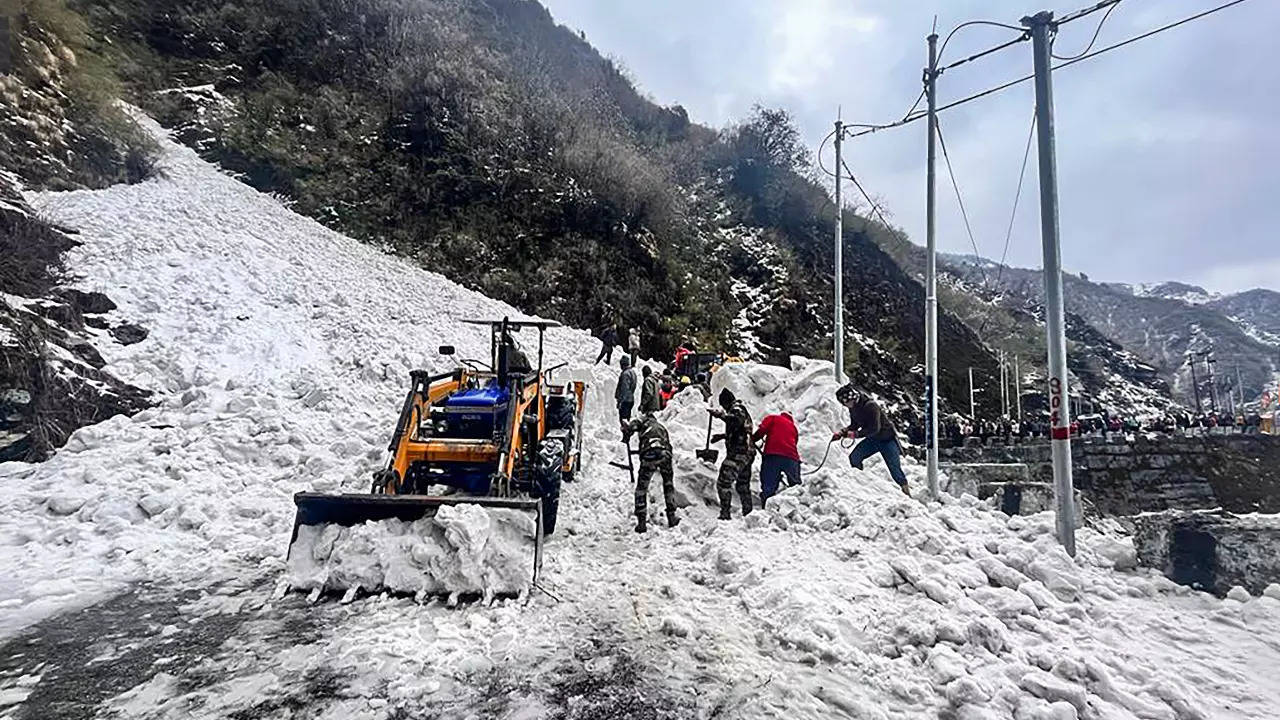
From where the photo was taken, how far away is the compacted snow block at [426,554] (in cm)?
459

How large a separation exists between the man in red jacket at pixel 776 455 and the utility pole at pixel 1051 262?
271cm

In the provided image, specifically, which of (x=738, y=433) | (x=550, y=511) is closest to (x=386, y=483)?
(x=550, y=511)

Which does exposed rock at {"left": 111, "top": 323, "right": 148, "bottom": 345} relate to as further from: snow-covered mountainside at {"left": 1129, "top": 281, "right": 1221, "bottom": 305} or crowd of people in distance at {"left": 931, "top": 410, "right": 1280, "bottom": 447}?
snow-covered mountainside at {"left": 1129, "top": 281, "right": 1221, "bottom": 305}

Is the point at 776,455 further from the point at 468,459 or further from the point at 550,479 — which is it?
the point at 468,459

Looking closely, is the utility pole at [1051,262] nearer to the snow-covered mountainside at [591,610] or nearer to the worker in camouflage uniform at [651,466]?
the snow-covered mountainside at [591,610]

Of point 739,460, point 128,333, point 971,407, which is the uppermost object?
point 128,333

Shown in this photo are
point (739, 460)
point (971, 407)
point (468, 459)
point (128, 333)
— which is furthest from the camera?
point (971, 407)

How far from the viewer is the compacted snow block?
15.1 feet

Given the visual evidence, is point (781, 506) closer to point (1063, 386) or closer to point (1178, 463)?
point (1063, 386)

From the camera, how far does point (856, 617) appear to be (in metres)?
4.32

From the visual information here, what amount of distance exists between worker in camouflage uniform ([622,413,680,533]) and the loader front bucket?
2.15 meters

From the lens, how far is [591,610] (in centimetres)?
463

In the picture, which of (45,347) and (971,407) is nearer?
(45,347)

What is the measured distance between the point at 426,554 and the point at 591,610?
51.4 inches
